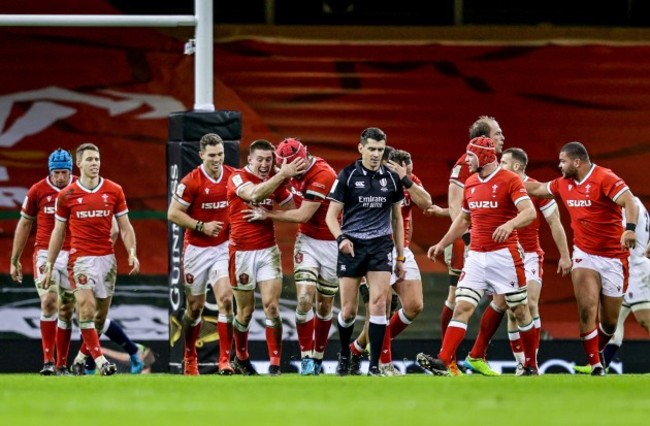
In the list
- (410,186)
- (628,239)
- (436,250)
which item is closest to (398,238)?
(436,250)

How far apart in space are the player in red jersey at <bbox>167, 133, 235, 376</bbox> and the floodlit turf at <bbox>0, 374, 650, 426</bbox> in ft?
5.33

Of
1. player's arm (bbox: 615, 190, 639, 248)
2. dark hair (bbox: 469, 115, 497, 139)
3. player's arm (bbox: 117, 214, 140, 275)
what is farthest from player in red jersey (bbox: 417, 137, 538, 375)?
player's arm (bbox: 117, 214, 140, 275)

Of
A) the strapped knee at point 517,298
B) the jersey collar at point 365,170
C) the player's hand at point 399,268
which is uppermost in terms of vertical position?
the jersey collar at point 365,170

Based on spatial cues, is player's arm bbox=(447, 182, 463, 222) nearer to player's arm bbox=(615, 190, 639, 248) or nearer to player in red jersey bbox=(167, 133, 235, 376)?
player's arm bbox=(615, 190, 639, 248)

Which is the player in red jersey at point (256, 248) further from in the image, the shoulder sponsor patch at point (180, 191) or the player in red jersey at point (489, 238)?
the player in red jersey at point (489, 238)

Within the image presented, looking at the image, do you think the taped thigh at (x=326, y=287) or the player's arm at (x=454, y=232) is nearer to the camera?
the player's arm at (x=454, y=232)

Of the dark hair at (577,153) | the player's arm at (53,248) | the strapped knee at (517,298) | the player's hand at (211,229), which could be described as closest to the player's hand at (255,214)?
the player's hand at (211,229)

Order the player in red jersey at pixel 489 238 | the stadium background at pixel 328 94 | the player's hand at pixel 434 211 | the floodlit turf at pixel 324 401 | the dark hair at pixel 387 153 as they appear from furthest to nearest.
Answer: the stadium background at pixel 328 94 → the player's hand at pixel 434 211 → the dark hair at pixel 387 153 → the player in red jersey at pixel 489 238 → the floodlit turf at pixel 324 401

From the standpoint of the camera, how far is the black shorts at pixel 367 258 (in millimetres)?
15305

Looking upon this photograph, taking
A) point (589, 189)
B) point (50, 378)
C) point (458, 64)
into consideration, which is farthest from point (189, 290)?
point (458, 64)

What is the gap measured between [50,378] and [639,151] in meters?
10.5

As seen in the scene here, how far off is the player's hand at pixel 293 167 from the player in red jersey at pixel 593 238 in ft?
8.43

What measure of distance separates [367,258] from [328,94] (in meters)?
7.50

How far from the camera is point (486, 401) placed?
1183 cm
